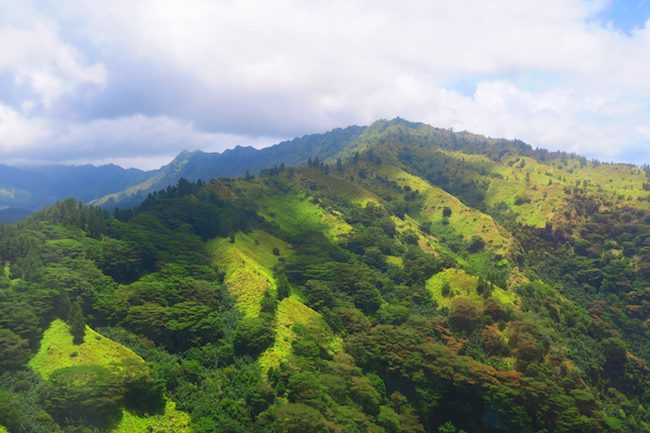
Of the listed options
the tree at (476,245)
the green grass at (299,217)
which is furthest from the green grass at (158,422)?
the tree at (476,245)

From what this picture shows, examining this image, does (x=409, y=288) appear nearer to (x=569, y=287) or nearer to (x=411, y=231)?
(x=411, y=231)

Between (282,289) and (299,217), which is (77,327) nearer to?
(282,289)

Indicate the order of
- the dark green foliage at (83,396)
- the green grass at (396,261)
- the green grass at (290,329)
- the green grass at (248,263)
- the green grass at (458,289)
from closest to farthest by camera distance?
the dark green foliage at (83,396), the green grass at (290,329), the green grass at (248,263), the green grass at (458,289), the green grass at (396,261)

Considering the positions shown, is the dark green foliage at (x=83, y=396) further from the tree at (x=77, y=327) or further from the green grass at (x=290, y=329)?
the green grass at (x=290, y=329)

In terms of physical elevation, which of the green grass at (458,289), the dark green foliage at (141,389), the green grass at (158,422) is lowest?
the green grass at (158,422)

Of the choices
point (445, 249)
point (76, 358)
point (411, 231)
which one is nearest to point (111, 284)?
point (76, 358)

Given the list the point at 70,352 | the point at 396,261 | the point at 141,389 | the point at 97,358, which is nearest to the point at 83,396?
the point at 141,389

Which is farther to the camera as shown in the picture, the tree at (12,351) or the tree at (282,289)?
the tree at (282,289)
